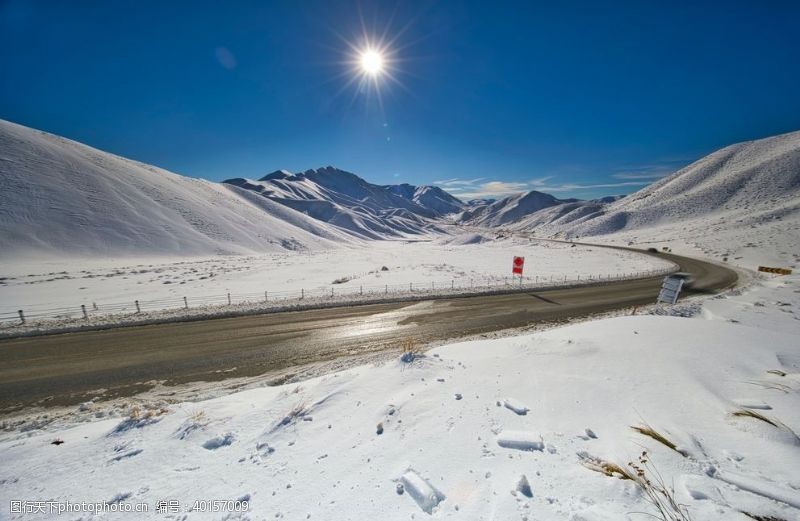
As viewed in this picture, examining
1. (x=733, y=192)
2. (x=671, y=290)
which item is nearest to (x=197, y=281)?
(x=671, y=290)

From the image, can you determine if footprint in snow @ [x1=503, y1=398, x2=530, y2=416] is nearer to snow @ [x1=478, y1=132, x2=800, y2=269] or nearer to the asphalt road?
the asphalt road

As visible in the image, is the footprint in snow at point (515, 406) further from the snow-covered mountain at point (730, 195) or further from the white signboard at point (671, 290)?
the snow-covered mountain at point (730, 195)

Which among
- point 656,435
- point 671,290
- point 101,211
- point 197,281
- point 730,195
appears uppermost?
point 730,195

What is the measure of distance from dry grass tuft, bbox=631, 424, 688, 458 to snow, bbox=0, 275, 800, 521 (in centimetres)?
7

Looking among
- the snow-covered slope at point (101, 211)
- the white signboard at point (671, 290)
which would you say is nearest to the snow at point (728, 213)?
the white signboard at point (671, 290)

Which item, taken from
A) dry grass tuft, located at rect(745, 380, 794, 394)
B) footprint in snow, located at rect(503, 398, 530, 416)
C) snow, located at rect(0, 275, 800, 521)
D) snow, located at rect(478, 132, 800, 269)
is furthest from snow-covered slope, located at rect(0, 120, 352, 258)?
snow, located at rect(478, 132, 800, 269)

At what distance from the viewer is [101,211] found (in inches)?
2119

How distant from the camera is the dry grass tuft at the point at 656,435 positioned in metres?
4.86

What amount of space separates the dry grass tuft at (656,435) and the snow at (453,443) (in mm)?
69

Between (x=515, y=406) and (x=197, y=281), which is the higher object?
(x=197, y=281)

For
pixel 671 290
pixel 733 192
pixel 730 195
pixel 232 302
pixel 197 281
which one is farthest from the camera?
pixel 733 192

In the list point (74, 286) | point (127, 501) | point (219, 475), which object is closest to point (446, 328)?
point (219, 475)

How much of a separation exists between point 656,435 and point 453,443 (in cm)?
365

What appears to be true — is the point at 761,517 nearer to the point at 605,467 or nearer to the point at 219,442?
the point at 605,467
